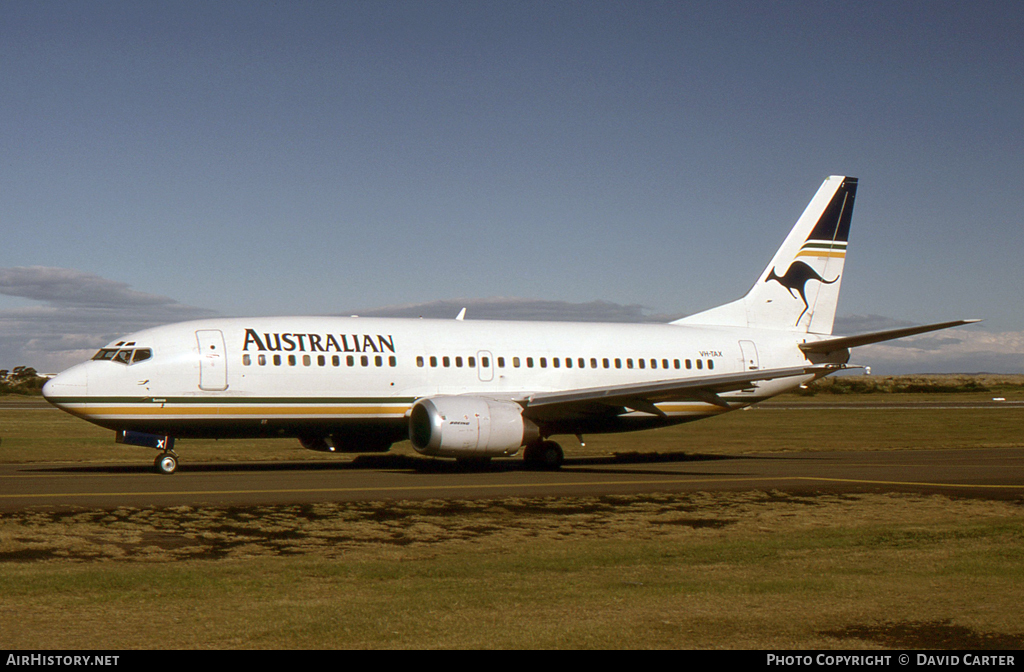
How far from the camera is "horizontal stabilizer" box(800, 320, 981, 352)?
87.4 feet

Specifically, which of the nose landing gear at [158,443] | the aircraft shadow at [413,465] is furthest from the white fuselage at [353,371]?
the aircraft shadow at [413,465]

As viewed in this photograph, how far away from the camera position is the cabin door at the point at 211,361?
23797 millimetres

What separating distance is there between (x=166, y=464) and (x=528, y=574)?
14855 millimetres

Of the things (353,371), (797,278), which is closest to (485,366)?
(353,371)

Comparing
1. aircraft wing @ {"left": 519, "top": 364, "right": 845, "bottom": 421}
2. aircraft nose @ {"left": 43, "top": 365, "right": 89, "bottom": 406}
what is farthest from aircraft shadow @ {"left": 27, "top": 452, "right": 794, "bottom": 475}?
aircraft nose @ {"left": 43, "top": 365, "right": 89, "bottom": 406}

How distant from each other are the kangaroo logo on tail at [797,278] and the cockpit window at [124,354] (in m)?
20.2

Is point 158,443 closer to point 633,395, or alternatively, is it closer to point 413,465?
point 413,465

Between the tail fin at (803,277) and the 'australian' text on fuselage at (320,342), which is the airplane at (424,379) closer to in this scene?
the 'australian' text on fuselage at (320,342)

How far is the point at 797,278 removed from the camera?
3331 centimetres

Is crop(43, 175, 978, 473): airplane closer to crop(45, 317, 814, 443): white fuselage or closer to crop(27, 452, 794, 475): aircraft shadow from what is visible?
crop(45, 317, 814, 443): white fuselage

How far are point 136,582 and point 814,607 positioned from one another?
255 inches

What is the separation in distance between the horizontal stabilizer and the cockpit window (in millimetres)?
20025

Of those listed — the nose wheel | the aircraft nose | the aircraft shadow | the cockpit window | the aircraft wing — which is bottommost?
the aircraft shadow

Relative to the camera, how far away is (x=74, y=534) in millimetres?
12930
